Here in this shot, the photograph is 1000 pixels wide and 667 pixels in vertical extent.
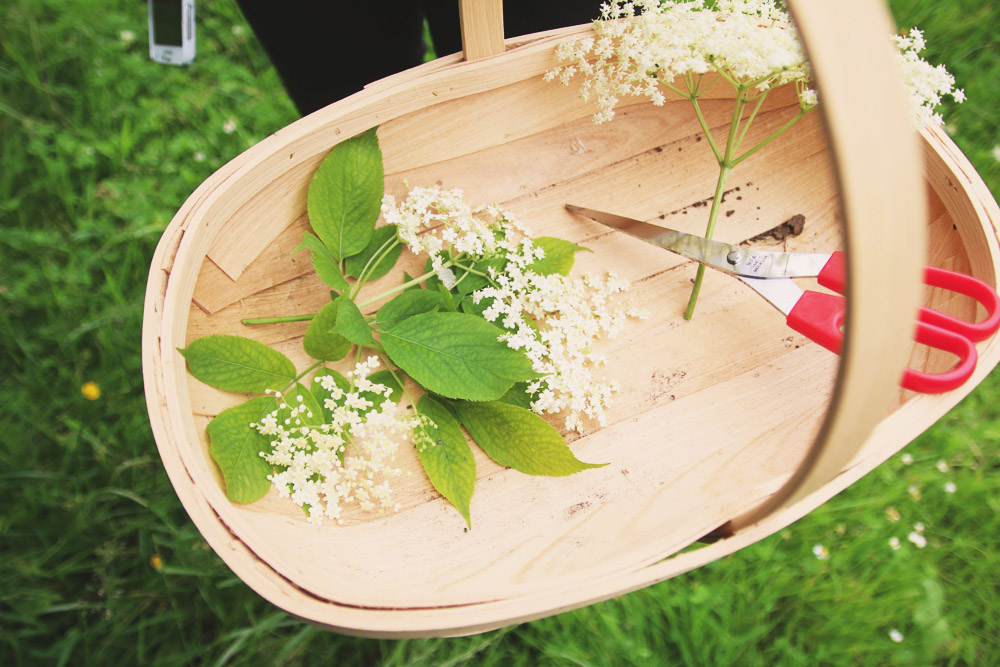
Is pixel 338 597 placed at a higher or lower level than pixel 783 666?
higher

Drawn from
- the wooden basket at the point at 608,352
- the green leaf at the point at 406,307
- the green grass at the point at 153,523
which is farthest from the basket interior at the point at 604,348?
the green grass at the point at 153,523

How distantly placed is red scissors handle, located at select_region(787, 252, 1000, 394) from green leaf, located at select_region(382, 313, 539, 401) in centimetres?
30

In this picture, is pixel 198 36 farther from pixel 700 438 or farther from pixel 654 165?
pixel 700 438

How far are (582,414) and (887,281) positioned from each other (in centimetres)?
43

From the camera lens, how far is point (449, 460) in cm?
66

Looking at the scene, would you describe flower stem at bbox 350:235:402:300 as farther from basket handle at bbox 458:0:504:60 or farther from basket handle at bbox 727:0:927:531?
basket handle at bbox 727:0:927:531

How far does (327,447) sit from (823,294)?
0.53m

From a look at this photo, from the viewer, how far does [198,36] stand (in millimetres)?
1387

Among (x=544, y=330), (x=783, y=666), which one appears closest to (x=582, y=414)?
(x=544, y=330)

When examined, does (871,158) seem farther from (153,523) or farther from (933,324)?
(153,523)

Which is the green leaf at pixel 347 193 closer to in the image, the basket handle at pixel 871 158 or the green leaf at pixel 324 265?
the green leaf at pixel 324 265

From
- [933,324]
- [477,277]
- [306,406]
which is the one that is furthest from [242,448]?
[933,324]

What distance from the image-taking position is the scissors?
2.00 ft

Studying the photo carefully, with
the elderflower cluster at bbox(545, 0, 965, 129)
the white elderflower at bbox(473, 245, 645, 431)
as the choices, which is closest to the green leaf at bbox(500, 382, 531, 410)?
the white elderflower at bbox(473, 245, 645, 431)
